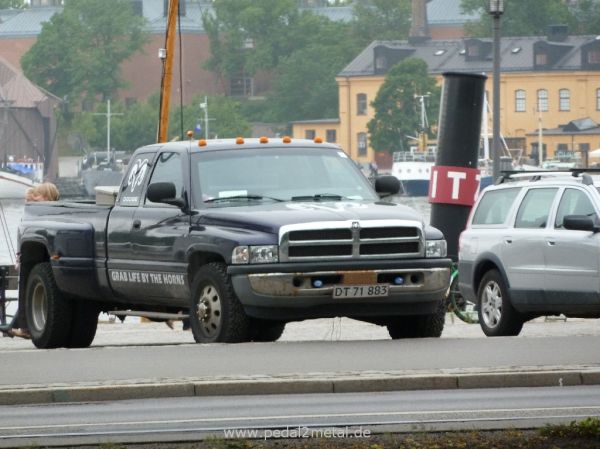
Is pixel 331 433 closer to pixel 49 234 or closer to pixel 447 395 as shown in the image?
pixel 447 395

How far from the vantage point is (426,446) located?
9.67 m

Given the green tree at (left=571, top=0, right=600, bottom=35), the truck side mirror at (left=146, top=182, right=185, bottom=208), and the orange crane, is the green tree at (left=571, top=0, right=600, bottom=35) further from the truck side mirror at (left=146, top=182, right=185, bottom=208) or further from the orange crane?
the truck side mirror at (left=146, top=182, right=185, bottom=208)

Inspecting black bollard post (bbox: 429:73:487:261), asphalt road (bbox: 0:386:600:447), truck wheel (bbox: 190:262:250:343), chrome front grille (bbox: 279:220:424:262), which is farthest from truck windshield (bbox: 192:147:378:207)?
black bollard post (bbox: 429:73:487:261)

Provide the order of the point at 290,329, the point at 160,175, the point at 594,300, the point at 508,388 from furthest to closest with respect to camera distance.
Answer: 1. the point at 290,329
2. the point at 594,300
3. the point at 160,175
4. the point at 508,388

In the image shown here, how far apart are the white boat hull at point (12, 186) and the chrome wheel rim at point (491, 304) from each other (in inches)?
5595

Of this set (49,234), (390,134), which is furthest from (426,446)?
(390,134)

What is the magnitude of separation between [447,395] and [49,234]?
684 cm

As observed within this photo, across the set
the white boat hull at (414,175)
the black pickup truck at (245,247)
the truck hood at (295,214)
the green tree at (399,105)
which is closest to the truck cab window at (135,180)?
the black pickup truck at (245,247)

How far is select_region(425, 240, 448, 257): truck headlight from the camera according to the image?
16.2 metres

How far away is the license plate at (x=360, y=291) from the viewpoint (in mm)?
15719

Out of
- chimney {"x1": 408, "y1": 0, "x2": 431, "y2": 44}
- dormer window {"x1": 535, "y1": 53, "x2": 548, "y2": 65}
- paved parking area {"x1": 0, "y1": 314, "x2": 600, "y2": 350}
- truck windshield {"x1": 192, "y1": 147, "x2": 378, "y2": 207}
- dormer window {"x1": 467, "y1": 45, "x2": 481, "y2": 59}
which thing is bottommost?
paved parking area {"x1": 0, "y1": 314, "x2": 600, "y2": 350}

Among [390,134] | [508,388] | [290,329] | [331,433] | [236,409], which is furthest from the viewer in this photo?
[390,134]

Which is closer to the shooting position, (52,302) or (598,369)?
(598,369)

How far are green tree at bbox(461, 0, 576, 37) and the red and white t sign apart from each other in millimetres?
164931
